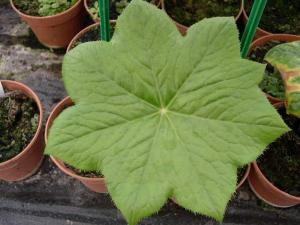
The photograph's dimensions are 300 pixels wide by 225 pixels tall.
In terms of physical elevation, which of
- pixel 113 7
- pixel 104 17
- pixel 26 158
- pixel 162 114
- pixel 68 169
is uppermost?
pixel 104 17

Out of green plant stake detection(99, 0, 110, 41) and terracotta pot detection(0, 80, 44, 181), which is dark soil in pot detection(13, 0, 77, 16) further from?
green plant stake detection(99, 0, 110, 41)

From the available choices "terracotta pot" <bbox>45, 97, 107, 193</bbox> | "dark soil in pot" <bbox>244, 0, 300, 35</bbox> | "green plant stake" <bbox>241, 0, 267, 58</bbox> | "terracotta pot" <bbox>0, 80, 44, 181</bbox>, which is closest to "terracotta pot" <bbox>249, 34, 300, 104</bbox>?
"dark soil in pot" <bbox>244, 0, 300, 35</bbox>

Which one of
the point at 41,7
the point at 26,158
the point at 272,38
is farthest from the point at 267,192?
the point at 41,7

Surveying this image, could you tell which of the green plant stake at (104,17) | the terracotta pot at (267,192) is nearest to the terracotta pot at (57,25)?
the green plant stake at (104,17)

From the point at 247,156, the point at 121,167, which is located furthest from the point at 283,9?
the point at 121,167

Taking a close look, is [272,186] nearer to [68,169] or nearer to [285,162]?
[285,162]

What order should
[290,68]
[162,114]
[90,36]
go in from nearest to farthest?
[162,114], [290,68], [90,36]
